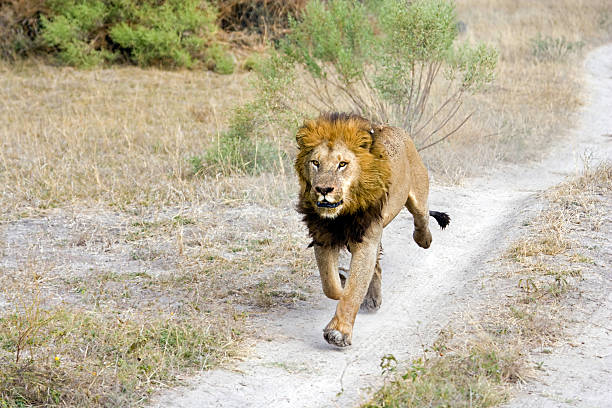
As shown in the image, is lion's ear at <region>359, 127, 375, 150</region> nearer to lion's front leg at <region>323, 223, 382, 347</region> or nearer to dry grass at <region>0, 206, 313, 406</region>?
lion's front leg at <region>323, 223, 382, 347</region>

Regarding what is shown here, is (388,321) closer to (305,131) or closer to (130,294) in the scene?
(305,131)

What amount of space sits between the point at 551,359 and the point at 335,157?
1.86 meters

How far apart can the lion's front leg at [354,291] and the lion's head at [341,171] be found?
4.6 inches

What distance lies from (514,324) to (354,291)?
115cm

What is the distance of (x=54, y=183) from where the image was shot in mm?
9195

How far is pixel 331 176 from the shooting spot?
4836 mm

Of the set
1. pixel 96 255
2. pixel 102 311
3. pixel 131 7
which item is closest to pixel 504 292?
pixel 102 311

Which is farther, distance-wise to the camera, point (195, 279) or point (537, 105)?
point (537, 105)

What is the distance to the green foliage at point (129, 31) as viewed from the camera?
16.5m

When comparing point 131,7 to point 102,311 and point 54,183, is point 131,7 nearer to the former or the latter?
point 54,183

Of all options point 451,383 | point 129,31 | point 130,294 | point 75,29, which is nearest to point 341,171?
point 451,383

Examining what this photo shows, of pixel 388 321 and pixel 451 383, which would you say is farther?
pixel 388 321

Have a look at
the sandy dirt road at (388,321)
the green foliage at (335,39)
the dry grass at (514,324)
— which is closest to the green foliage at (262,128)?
the green foliage at (335,39)

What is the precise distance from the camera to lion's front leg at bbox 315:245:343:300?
5184 mm
